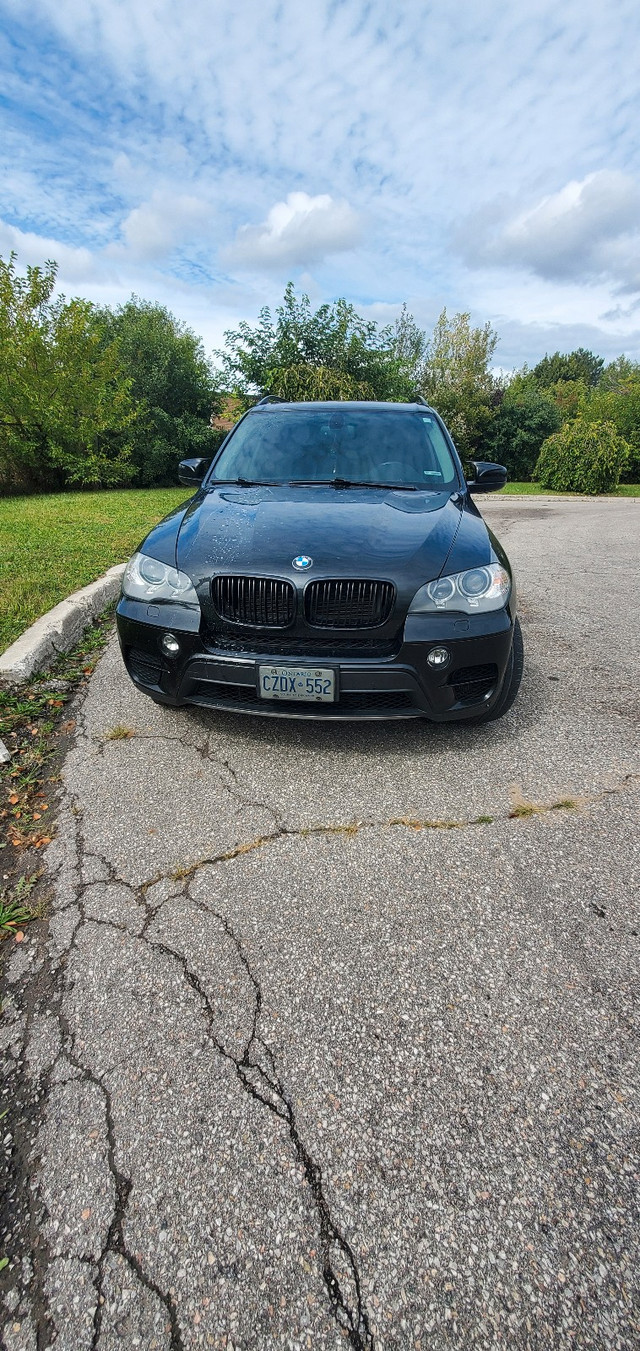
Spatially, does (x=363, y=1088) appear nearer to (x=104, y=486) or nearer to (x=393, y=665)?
(x=393, y=665)

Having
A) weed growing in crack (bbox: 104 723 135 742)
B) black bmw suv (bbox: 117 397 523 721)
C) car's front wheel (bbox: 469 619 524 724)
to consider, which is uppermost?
black bmw suv (bbox: 117 397 523 721)

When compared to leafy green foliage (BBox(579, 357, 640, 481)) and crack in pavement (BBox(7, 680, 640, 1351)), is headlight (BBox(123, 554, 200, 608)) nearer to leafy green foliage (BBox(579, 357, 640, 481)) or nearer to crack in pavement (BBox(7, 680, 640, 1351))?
crack in pavement (BBox(7, 680, 640, 1351))

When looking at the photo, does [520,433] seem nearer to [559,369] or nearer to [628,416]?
[628,416]

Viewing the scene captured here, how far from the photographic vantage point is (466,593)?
99.5 inches

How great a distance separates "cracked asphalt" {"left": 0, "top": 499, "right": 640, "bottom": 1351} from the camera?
3.42ft

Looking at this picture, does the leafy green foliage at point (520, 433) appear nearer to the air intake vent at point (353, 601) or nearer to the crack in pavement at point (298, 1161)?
the air intake vent at point (353, 601)

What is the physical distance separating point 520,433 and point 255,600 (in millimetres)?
29499

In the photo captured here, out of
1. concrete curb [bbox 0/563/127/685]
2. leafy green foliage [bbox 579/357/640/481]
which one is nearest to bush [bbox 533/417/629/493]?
leafy green foliage [bbox 579/357/640/481]

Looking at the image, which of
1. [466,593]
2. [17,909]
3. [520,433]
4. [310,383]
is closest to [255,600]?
[466,593]

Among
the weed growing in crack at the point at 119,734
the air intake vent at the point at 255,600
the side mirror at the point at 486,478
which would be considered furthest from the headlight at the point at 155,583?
the side mirror at the point at 486,478

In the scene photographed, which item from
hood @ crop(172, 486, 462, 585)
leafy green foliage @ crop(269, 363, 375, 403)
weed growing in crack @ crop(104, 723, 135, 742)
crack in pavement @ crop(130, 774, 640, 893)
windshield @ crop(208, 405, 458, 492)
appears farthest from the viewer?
leafy green foliage @ crop(269, 363, 375, 403)

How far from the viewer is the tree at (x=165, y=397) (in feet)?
64.3

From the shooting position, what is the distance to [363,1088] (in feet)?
4.47

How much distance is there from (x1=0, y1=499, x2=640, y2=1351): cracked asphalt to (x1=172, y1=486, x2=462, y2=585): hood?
0.85 meters
